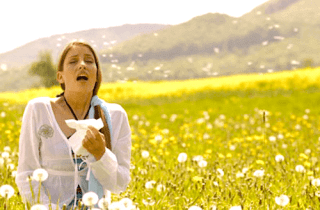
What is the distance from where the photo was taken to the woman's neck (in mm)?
2554

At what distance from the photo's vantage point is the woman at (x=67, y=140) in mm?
2498

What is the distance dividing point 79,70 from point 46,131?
42 cm

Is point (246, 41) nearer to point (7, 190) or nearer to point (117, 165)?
point (117, 165)

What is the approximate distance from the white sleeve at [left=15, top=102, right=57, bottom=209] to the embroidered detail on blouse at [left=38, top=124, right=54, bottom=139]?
4cm

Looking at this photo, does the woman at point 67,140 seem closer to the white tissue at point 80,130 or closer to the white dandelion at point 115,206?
the white tissue at point 80,130

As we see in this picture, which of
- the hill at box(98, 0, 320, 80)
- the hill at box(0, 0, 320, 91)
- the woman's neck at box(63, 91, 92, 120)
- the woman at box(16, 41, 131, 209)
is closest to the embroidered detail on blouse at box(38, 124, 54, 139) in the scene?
the woman at box(16, 41, 131, 209)

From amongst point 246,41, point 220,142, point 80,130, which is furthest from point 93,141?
point 246,41

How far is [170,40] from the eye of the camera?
528 ft

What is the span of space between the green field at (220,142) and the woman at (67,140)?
358 mm

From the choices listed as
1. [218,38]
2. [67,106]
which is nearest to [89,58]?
[67,106]

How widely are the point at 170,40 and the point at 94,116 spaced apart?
16025 cm

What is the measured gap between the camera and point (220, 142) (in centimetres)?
673

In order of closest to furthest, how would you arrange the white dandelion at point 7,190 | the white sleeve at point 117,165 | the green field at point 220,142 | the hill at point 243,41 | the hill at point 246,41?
the white dandelion at point 7,190 → the white sleeve at point 117,165 → the green field at point 220,142 → the hill at point 243,41 → the hill at point 246,41

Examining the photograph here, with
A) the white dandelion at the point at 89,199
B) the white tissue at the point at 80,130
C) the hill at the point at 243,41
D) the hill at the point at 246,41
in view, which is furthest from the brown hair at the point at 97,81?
the hill at the point at 246,41
